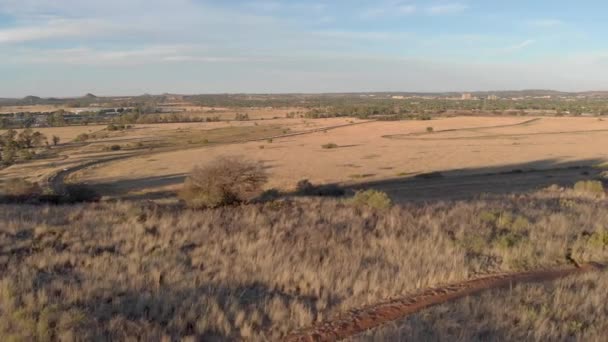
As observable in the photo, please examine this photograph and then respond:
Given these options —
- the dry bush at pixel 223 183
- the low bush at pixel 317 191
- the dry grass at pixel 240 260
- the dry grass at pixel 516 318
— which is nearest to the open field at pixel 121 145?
the low bush at pixel 317 191

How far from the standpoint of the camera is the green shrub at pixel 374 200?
1563cm

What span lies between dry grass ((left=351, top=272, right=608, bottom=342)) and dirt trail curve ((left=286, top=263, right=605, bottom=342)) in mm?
316

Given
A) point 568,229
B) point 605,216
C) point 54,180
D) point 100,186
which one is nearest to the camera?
point 568,229

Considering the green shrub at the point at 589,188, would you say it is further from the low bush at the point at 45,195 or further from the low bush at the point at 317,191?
the low bush at the point at 45,195

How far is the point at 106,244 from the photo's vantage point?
10523mm

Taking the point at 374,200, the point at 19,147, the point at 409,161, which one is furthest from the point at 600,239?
the point at 19,147

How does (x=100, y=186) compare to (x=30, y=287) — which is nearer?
(x=30, y=287)

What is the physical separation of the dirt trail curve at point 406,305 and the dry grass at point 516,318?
32 cm

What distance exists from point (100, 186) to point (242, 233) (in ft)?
106

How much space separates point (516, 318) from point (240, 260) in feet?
15.5

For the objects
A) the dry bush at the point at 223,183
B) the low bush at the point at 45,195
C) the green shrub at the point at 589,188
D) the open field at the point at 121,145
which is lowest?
the open field at the point at 121,145

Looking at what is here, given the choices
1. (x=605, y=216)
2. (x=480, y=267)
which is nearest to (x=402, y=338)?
(x=480, y=267)

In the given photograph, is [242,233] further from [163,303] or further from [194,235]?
[163,303]

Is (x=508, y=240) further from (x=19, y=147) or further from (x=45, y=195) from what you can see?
(x=19, y=147)
